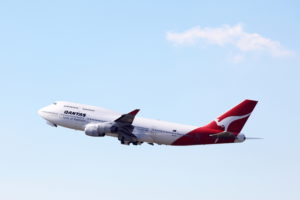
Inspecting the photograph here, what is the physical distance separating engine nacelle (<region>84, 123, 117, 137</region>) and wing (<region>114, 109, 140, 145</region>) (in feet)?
2.48

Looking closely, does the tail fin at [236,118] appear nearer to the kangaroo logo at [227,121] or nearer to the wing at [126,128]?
the kangaroo logo at [227,121]

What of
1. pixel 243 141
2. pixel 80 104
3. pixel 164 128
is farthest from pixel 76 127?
pixel 243 141

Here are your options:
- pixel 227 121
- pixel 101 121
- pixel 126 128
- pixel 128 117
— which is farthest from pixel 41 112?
pixel 227 121

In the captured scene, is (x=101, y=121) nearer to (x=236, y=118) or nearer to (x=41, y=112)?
(x=41, y=112)

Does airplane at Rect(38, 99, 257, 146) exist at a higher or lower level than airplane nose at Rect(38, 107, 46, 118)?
lower

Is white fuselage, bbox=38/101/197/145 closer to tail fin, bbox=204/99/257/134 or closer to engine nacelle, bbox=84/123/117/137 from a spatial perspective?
engine nacelle, bbox=84/123/117/137

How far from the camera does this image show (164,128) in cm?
7344

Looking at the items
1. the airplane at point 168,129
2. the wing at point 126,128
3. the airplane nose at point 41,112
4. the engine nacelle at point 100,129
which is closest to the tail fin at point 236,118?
the airplane at point 168,129

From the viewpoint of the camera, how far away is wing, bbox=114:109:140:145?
71312 millimetres

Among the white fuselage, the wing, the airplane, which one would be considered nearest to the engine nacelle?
the airplane

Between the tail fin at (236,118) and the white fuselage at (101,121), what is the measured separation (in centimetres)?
425

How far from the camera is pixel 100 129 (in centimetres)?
7312

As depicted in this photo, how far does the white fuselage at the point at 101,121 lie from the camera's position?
73.4 meters

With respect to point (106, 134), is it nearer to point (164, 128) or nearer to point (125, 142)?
point (125, 142)
